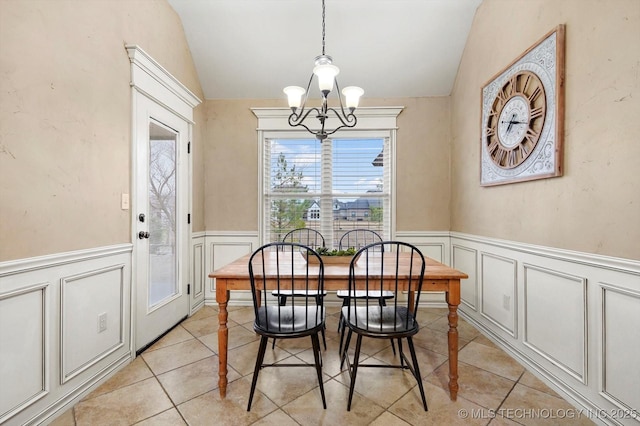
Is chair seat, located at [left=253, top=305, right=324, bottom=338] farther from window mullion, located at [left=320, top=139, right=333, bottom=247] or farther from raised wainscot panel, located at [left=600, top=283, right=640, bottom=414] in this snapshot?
window mullion, located at [left=320, top=139, right=333, bottom=247]

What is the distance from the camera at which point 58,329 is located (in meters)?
1.58

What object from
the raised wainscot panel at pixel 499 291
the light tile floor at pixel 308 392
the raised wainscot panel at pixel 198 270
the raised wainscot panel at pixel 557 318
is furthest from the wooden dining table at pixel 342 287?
the raised wainscot panel at pixel 198 270

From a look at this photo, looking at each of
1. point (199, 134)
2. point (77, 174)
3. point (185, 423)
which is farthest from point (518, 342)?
point (199, 134)

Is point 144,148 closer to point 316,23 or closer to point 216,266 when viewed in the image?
point 216,266

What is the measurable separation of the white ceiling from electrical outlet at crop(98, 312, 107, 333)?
99.0 inches

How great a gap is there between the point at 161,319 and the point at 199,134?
1974 mm

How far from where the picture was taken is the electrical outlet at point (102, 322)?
6.12 ft

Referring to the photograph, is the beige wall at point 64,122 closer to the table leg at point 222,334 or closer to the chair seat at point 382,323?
the table leg at point 222,334

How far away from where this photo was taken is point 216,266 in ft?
11.2

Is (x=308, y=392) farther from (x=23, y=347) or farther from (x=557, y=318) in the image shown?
(x=557, y=318)

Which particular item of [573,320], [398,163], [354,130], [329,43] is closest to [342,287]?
[573,320]

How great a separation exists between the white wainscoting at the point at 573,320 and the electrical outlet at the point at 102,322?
2919 mm

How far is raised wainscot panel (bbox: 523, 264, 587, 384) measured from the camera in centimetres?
164

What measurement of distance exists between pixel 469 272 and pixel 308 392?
1.97 metres
